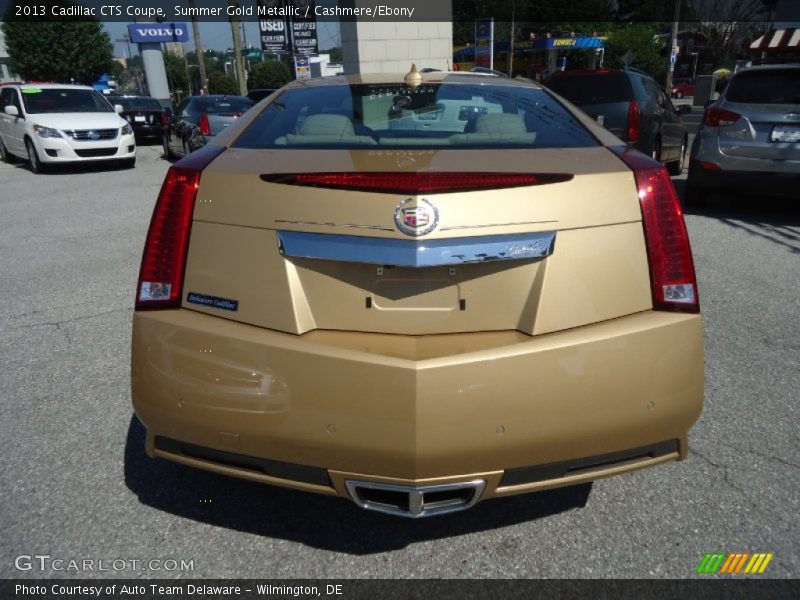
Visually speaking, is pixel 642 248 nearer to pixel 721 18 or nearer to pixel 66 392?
pixel 66 392

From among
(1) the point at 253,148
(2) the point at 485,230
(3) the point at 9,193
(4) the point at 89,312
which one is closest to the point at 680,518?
(2) the point at 485,230

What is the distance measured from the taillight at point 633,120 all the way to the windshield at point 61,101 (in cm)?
1085

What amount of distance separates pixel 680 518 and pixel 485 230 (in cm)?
142

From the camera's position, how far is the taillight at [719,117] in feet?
22.5

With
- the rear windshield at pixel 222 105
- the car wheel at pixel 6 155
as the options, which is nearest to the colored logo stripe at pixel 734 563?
the rear windshield at pixel 222 105

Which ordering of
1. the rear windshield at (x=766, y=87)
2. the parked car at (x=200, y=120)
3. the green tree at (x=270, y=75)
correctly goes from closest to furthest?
the rear windshield at (x=766, y=87), the parked car at (x=200, y=120), the green tree at (x=270, y=75)

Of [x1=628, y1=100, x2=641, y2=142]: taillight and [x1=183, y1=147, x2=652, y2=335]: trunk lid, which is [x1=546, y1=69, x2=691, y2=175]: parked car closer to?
[x1=628, y1=100, x2=641, y2=142]: taillight

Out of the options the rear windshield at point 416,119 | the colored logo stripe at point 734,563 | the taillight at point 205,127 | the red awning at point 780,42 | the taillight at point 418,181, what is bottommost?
the colored logo stripe at point 734,563

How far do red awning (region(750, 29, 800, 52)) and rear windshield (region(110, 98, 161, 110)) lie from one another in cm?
1726

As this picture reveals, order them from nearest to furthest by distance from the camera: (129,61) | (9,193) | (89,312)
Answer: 1. (89,312)
2. (9,193)
3. (129,61)

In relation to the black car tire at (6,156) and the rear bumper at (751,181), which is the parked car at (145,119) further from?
the rear bumper at (751,181)

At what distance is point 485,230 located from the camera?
1.78 meters

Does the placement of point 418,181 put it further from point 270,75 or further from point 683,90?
point 270,75

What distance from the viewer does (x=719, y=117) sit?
6.99 meters
